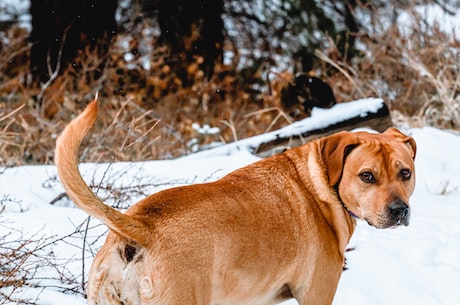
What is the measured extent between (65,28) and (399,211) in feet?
38.6

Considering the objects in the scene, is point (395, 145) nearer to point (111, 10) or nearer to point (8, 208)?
point (8, 208)

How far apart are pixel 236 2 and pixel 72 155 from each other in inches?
535

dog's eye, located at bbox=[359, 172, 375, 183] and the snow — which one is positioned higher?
dog's eye, located at bbox=[359, 172, 375, 183]

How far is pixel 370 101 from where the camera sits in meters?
8.10

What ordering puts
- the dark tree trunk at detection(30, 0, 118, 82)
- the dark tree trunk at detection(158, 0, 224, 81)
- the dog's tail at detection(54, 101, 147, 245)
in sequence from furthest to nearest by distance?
the dark tree trunk at detection(158, 0, 224, 81)
the dark tree trunk at detection(30, 0, 118, 82)
the dog's tail at detection(54, 101, 147, 245)

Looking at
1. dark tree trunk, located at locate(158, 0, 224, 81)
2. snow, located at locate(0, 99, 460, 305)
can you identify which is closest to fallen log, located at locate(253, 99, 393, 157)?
snow, located at locate(0, 99, 460, 305)

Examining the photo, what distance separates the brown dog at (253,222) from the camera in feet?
10.1

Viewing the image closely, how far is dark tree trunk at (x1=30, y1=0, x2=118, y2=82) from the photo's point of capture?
46.1 ft

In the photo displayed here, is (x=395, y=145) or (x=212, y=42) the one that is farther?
(x=212, y=42)

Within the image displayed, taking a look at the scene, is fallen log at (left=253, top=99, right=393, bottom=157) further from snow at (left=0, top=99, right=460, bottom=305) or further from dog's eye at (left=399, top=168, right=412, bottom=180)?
dog's eye at (left=399, top=168, right=412, bottom=180)

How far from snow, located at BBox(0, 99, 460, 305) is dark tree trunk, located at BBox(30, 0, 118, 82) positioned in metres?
7.23

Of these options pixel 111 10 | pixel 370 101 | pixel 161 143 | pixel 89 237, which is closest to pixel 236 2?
pixel 111 10

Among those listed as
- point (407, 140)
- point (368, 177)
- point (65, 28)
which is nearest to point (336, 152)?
point (368, 177)

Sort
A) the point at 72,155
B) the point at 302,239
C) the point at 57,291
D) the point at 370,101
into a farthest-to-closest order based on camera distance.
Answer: the point at 370,101 < the point at 57,291 < the point at 302,239 < the point at 72,155
